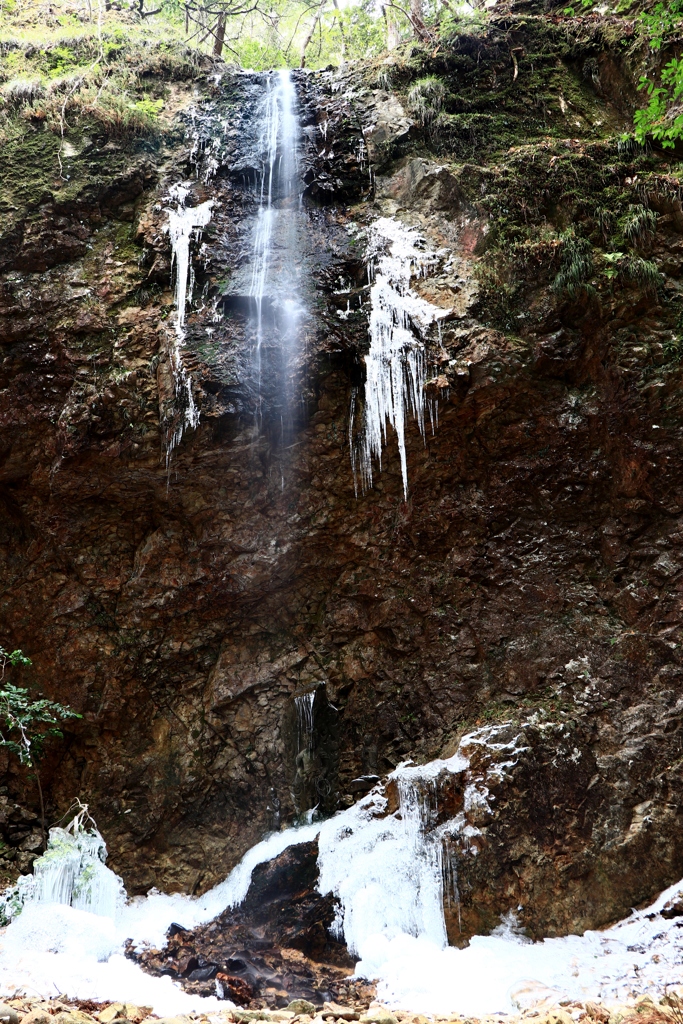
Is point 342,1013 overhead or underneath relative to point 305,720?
underneath

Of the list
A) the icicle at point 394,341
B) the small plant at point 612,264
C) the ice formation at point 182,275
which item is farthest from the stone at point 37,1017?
the small plant at point 612,264

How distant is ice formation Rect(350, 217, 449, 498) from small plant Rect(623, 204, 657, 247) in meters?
2.04

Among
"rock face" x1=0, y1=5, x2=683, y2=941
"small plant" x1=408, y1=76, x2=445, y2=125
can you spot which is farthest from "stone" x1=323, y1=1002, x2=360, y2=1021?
"small plant" x1=408, y1=76, x2=445, y2=125

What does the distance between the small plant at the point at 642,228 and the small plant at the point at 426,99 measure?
2838mm

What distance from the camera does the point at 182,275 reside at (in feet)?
25.2

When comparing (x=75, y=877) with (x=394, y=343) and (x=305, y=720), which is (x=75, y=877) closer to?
(x=305, y=720)

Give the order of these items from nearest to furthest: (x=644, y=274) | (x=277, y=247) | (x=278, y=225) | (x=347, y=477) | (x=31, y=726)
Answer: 1. (x=644, y=274)
2. (x=31, y=726)
3. (x=347, y=477)
4. (x=277, y=247)
5. (x=278, y=225)

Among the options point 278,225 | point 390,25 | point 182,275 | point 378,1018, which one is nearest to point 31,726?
point 378,1018

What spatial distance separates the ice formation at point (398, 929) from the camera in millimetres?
5117

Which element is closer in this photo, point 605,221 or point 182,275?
point 605,221

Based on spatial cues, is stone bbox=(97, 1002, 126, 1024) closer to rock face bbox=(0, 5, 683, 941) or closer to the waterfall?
rock face bbox=(0, 5, 683, 941)

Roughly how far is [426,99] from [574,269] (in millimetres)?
3208

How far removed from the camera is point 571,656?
22.7 feet

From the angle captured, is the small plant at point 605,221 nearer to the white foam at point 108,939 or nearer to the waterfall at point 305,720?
the waterfall at point 305,720
